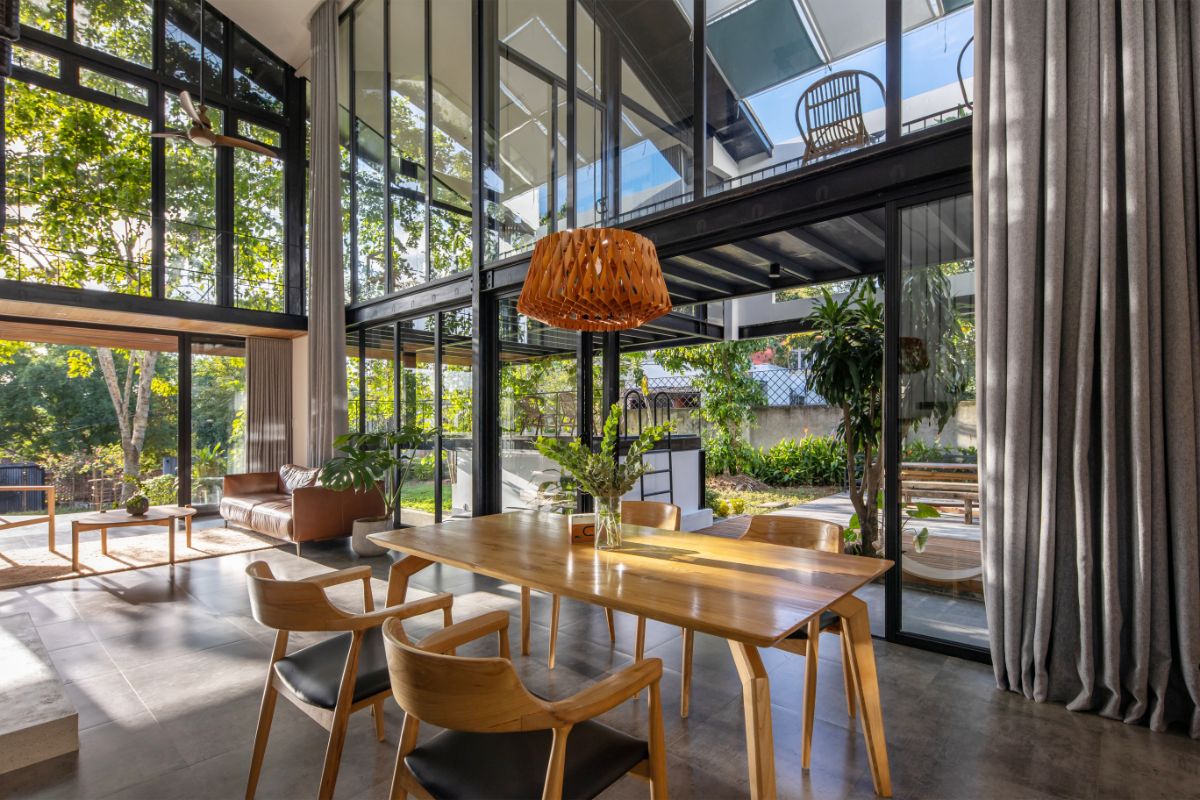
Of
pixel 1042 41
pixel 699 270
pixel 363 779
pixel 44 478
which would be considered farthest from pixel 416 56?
pixel 363 779

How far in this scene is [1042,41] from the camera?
248 cm

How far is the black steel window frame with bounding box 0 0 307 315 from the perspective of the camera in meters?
6.46

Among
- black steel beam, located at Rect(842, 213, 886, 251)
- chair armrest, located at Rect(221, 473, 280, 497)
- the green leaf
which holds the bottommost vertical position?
chair armrest, located at Rect(221, 473, 280, 497)

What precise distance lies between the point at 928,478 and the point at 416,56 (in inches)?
242

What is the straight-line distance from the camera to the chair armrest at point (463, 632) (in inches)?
59.9

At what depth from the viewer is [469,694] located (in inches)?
44.9

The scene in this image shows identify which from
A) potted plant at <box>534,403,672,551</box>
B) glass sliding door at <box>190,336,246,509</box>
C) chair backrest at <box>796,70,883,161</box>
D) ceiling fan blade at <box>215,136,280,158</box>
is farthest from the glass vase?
glass sliding door at <box>190,336,246,509</box>

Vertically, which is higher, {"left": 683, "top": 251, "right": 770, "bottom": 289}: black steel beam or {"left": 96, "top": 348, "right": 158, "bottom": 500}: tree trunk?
{"left": 683, "top": 251, "right": 770, "bottom": 289}: black steel beam

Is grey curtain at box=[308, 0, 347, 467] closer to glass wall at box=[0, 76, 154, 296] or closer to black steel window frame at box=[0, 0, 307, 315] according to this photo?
black steel window frame at box=[0, 0, 307, 315]

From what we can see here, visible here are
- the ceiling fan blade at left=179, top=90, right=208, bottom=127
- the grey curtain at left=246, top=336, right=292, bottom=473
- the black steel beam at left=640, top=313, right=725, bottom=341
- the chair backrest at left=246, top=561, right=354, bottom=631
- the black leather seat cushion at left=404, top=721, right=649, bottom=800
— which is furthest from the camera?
the grey curtain at left=246, top=336, right=292, bottom=473

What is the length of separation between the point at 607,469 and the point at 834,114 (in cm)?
248

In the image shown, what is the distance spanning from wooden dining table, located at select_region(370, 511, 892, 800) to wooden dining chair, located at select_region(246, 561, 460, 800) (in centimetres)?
36

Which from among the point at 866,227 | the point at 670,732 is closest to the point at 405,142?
the point at 866,227

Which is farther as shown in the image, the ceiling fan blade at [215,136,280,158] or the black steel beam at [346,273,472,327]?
the black steel beam at [346,273,472,327]
